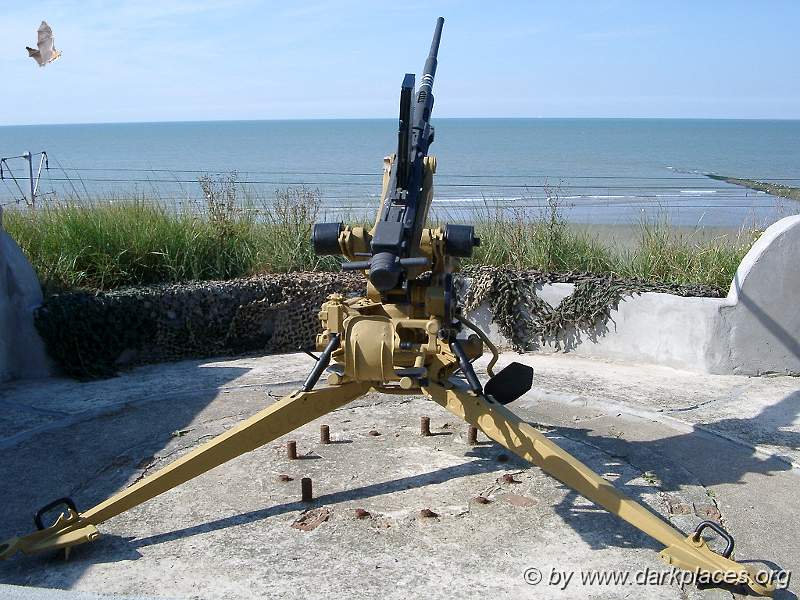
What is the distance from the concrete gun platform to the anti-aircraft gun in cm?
18

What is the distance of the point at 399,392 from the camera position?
14.2 ft

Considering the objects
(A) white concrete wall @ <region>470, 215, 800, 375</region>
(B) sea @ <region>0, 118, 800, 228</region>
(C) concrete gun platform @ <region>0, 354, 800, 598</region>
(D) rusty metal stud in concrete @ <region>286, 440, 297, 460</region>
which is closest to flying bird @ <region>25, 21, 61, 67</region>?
(B) sea @ <region>0, 118, 800, 228</region>

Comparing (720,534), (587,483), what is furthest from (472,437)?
(720,534)

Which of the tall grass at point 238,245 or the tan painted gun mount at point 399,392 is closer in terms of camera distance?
the tan painted gun mount at point 399,392

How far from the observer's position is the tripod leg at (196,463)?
383 centimetres

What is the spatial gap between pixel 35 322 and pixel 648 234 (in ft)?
18.0

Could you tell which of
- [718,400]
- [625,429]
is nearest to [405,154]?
[625,429]

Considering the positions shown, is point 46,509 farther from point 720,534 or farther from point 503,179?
point 503,179

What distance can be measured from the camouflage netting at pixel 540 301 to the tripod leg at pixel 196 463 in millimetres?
3345

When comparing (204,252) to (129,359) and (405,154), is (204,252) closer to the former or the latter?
(129,359)

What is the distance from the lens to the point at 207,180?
8875mm

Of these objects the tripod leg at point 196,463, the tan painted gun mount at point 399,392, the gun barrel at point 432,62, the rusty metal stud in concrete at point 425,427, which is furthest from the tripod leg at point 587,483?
the gun barrel at point 432,62

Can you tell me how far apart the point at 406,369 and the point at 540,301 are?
3463 millimetres

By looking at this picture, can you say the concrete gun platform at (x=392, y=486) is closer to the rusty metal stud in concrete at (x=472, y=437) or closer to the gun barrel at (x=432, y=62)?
the rusty metal stud in concrete at (x=472, y=437)
